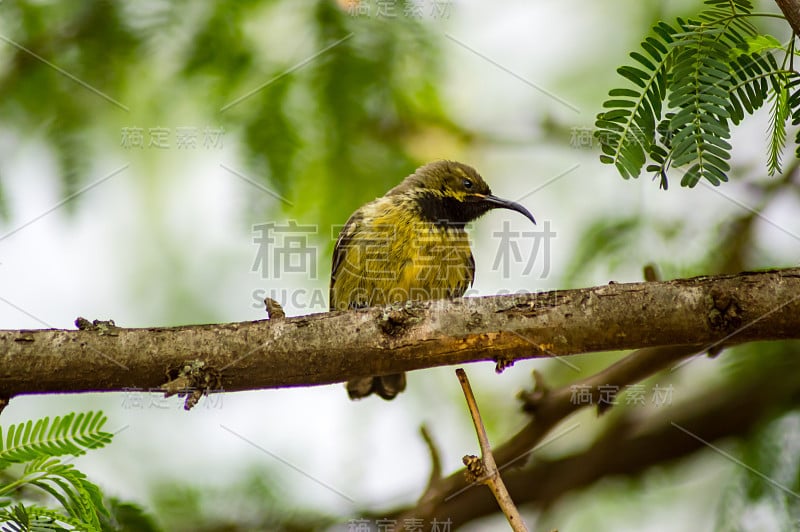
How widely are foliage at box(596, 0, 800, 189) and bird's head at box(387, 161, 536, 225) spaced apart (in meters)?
3.17

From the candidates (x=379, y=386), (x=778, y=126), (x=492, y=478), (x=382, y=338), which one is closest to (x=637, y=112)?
(x=778, y=126)

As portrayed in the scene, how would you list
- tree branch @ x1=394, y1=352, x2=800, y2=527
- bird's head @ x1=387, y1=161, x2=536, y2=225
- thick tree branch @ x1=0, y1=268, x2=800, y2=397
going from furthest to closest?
bird's head @ x1=387, y1=161, x2=536, y2=225, tree branch @ x1=394, y1=352, x2=800, y2=527, thick tree branch @ x1=0, y1=268, x2=800, y2=397

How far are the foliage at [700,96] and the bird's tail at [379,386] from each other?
3.64 meters

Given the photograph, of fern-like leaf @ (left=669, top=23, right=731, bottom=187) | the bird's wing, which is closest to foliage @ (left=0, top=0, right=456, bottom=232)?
A: the bird's wing

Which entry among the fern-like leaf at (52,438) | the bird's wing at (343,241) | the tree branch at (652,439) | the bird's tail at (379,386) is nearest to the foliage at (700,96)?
the fern-like leaf at (52,438)

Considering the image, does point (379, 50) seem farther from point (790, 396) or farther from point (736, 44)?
point (790, 396)

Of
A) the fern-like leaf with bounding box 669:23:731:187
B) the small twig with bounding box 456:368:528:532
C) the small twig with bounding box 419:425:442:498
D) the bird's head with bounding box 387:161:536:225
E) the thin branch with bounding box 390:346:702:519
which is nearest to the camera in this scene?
the small twig with bounding box 456:368:528:532

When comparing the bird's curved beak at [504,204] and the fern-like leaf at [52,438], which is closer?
the fern-like leaf at [52,438]

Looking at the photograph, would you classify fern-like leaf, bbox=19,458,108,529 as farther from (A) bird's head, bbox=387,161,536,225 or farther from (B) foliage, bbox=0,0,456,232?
(A) bird's head, bbox=387,161,536,225

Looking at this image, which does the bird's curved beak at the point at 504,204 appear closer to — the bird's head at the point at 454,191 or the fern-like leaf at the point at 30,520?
the bird's head at the point at 454,191

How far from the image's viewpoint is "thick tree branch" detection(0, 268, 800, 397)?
10.9ft

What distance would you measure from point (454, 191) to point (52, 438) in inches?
160

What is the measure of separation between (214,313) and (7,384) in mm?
3591

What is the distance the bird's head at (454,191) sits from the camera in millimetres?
6344
